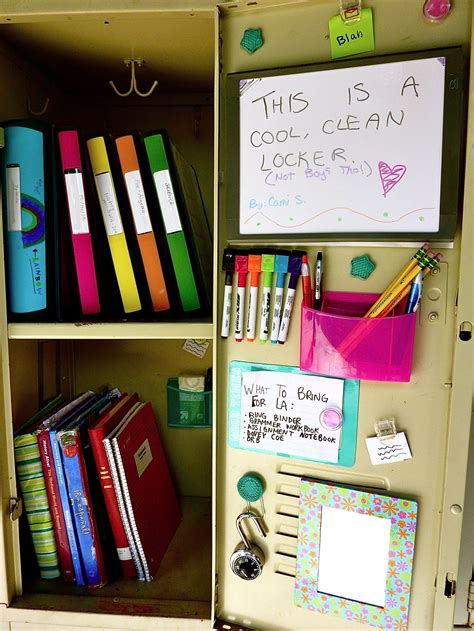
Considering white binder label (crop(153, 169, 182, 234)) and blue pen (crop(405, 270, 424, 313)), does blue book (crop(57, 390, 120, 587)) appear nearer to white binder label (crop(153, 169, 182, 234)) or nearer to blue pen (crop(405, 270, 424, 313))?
white binder label (crop(153, 169, 182, 234))

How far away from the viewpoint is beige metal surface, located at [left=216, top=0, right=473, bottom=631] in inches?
23.0

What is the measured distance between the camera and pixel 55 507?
77 centimetres

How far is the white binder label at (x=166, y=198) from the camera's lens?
0.74 metres

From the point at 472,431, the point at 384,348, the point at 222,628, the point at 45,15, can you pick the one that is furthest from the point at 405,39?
the point at 222,628

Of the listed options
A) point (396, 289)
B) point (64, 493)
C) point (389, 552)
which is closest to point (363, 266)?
point (396, 289)

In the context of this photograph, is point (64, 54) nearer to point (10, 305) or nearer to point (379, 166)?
point (10, 305)

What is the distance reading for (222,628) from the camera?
0.69 m

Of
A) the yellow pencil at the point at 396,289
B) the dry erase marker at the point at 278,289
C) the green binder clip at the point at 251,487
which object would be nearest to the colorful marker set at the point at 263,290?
the dry erase marker at the point at 278,289

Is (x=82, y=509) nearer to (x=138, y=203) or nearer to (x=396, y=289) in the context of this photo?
(x=138, y=203)

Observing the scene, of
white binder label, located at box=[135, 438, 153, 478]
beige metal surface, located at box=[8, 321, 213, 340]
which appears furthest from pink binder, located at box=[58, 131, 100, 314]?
white binder label, located at box=[135, 438, 153, 478]

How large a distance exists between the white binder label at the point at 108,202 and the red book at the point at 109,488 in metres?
0.38

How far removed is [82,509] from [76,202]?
0.58m

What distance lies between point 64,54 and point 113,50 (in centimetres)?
11

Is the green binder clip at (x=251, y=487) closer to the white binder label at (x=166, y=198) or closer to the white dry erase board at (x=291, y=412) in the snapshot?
the white dry erase board at (x=291, y=412)
